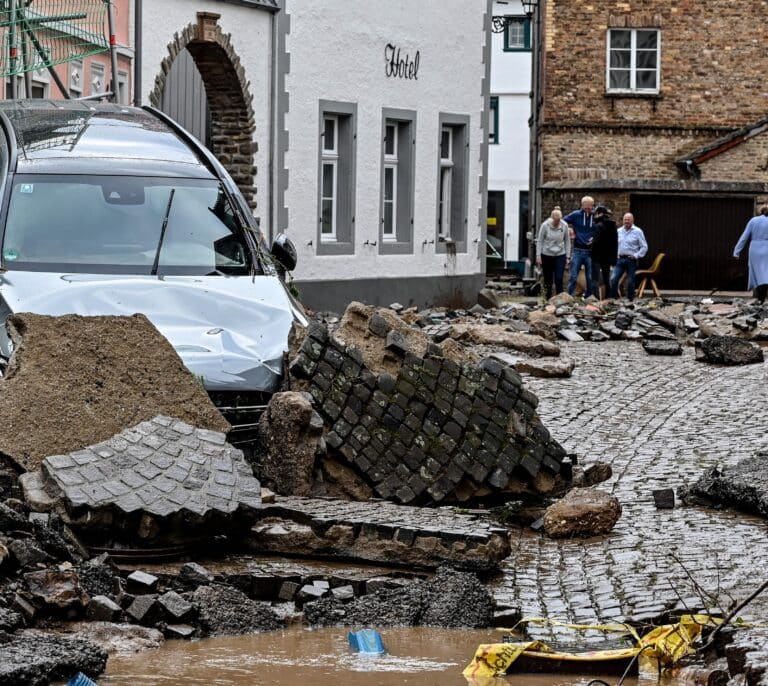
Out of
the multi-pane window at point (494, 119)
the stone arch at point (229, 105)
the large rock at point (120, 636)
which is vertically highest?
the multi-pane window at point (494, 119)

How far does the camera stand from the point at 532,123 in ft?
150

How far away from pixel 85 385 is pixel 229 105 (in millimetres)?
15413

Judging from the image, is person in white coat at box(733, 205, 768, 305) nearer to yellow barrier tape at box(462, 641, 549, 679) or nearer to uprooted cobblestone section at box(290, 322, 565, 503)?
uprooted cobblestone section at box(290, 322, 565, 503)

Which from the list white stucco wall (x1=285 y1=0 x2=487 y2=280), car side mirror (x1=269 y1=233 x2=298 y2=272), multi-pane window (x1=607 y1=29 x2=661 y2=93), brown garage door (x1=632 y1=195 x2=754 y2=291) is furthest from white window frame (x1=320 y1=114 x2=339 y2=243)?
multi-pane window (x1=607 y1=29 x2=661 y2=93)

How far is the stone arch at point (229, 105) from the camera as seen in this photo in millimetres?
22750

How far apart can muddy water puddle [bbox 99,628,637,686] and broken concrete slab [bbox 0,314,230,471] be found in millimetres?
2175

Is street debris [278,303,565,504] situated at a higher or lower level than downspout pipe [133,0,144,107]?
lower

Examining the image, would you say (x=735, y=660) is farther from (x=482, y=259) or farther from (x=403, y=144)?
(x=482, y=259)

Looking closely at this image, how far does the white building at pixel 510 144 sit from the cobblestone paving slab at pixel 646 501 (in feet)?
130

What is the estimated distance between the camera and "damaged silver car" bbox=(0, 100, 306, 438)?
29.6ft

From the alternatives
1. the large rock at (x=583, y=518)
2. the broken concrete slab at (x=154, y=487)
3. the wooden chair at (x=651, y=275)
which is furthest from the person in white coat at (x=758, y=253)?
the broken concrete slab at (x=154, y=487)

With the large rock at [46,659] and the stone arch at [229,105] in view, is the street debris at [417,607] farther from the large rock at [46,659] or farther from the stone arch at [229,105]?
the stone arch at [229,105]

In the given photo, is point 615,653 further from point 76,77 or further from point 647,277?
point 647,277

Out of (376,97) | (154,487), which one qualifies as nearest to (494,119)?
(376,97)
